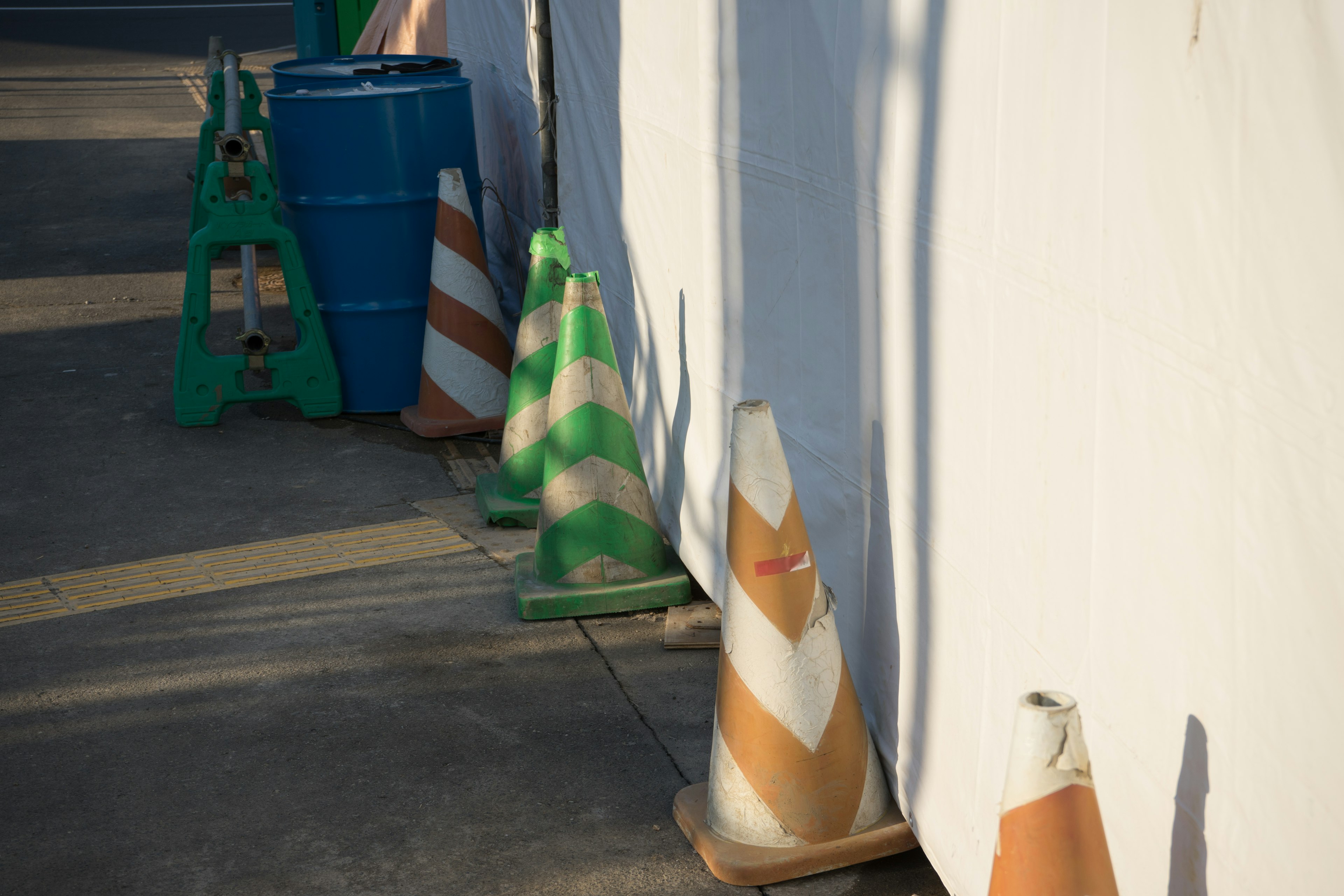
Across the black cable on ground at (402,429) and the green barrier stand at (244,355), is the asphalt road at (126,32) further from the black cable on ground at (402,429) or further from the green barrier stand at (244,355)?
the black cable on ground at (402,429)

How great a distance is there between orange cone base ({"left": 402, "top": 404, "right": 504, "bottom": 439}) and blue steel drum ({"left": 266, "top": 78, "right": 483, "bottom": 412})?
36cm

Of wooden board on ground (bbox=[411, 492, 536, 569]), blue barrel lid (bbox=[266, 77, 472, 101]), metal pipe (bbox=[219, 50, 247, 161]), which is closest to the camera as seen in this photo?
wooden board on ground (bbox=[411, 492, 536, 569])

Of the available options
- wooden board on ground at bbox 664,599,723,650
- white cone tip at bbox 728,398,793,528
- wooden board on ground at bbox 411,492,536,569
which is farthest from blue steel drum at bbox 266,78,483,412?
white cone tip at bbox 728,398,793,528

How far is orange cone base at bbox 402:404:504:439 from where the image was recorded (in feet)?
17.9

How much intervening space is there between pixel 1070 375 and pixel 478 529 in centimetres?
307

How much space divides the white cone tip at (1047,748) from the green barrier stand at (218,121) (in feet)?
19.2

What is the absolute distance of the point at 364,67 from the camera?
21.2 ft

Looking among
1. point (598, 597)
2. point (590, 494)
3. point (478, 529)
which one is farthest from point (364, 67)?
point (598, 597)

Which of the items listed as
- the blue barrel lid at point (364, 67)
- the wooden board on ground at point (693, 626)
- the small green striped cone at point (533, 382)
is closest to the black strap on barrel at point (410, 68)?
the blue barrel lid at point (364, 67)

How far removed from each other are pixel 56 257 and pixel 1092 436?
28.5 ft

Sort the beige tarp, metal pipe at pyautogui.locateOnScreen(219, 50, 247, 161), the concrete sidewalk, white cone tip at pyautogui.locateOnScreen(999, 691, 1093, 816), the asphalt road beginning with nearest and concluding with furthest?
1. white cone tip at pyautogui.locateOnScreen(999, 691, 1093, 816)
2. the concrete sidewalk
3. metal pipe at pyautogui.locateOnScreen(219, 50, 247, 161)
4. the beige tarp
5. the asphalt road

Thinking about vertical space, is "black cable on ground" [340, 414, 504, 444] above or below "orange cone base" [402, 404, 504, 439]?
below

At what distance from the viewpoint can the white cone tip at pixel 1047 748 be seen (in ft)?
5.31

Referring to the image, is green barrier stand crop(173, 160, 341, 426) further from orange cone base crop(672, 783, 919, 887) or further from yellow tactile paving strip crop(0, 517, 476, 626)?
orange cone base crop(672, 783, 919, 887)
